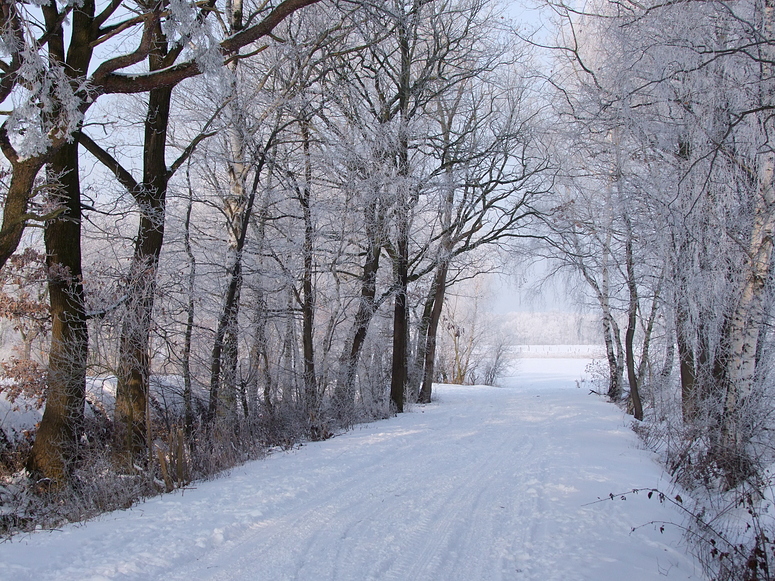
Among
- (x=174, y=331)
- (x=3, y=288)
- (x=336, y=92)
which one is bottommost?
(x=174, y=331)

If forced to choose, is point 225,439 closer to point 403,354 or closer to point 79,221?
point 79,221

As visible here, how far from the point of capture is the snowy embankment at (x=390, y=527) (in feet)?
11.9

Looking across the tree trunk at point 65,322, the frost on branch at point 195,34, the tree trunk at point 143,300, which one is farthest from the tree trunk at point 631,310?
the tree trunk at point 65,322

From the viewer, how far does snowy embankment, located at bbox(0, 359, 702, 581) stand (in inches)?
143

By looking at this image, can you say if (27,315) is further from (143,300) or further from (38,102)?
(38,102)

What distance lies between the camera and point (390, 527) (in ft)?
14.6

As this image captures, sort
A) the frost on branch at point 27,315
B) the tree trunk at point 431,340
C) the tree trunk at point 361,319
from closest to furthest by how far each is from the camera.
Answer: the frost on branch at point 27,315
the tree trunk at point 361,319
the tree trunk at point 431,340

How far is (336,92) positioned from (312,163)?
1.70 m

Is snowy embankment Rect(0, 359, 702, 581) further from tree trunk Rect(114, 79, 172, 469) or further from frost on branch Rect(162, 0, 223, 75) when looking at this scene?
frost on branch Rect(162, 0, 223, 75)

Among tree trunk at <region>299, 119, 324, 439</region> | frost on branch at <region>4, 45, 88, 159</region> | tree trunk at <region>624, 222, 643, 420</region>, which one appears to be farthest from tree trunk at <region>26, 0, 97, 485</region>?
tree trunk at <region>624, 222, 643, 420</region>

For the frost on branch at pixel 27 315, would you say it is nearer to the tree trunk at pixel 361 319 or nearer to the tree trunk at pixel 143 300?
the tree trunk at pixel 143 300

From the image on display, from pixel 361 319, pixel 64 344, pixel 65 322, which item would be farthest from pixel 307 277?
pixel 64 344

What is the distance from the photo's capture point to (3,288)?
9078 millimetres

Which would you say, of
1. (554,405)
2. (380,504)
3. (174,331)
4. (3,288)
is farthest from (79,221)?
(554,405)
